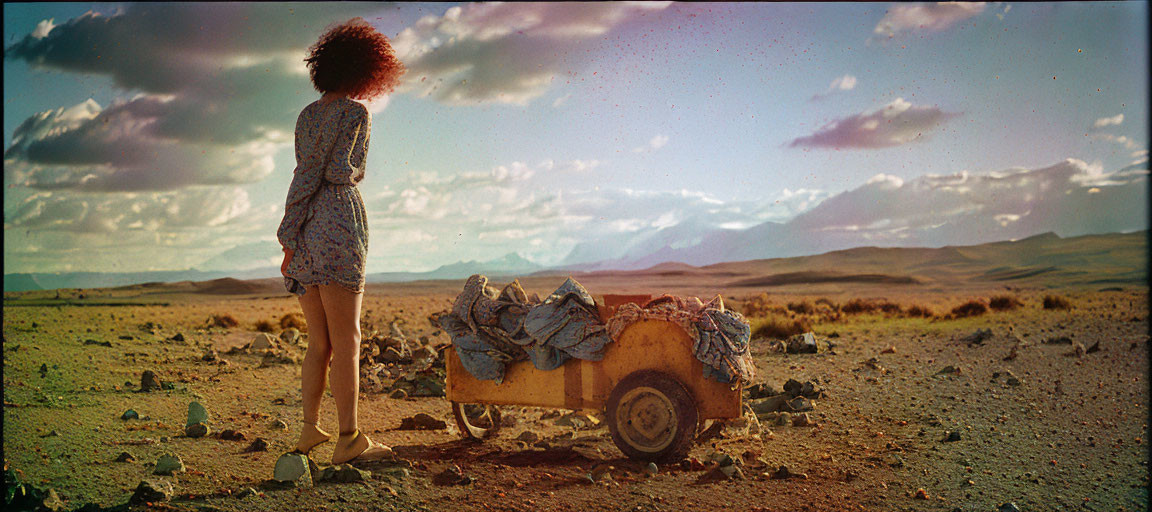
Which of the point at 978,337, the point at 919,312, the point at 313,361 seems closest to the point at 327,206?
the point at 313,361

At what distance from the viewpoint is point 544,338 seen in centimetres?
500

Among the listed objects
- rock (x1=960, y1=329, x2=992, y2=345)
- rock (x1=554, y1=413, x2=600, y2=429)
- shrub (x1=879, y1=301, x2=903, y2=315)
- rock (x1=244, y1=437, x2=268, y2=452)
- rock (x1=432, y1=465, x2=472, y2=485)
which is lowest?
shrub (x1=879, y1=301, x2=903, y2=315)

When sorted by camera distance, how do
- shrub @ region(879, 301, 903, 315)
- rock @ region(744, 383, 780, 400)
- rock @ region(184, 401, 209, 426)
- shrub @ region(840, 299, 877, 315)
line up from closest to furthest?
1. rock @ region(184, 401, 209, 426)
2. rock @ region(744, 383, 780, 400)
3. shrub @ region(879, 301, 903, 315)
4. shrub @ region(840, 299, 877, 315)

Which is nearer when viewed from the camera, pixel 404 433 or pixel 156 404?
pixel 404 433

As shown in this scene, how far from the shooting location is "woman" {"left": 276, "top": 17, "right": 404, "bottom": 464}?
4.48m

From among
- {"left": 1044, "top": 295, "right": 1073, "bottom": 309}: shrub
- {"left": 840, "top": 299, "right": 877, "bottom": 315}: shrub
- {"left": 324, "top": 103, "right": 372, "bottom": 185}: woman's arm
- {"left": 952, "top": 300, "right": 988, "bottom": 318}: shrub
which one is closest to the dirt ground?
{"left": 324, "top": 103, "right": 372, "bottom": 185}: woman's arm

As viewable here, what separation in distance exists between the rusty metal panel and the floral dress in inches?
52.8

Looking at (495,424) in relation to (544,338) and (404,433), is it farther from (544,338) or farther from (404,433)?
(544,338)

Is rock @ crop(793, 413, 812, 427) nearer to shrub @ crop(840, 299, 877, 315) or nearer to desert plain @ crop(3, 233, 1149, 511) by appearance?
desert plain @ crop(3, 233, 1149, 511)

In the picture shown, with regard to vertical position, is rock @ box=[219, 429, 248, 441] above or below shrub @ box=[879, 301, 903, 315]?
above

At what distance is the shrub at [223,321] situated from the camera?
1416cm

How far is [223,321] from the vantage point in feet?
46.8

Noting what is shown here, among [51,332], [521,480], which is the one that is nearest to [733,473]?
[521,480]

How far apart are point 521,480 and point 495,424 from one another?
1.73 metres
